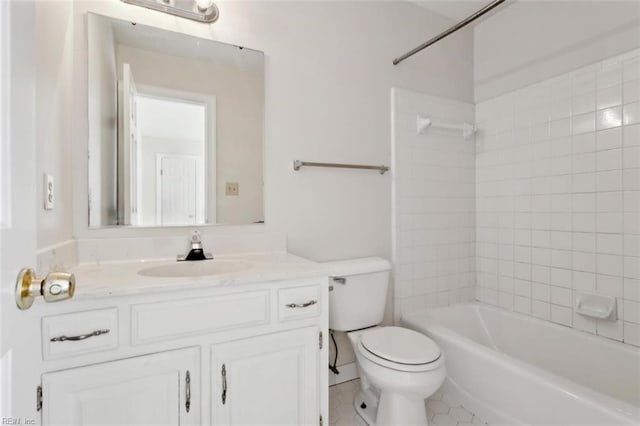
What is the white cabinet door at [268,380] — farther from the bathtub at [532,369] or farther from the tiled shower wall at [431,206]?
the tiled shower wall at [431,206]

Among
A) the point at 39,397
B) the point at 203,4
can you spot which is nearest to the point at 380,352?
the point at 39,397

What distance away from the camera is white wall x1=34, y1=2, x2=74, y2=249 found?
0.98 m

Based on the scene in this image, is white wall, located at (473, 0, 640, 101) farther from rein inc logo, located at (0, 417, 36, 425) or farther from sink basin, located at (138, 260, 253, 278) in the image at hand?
rein inc logo, located at (0, 417, 36, 425)

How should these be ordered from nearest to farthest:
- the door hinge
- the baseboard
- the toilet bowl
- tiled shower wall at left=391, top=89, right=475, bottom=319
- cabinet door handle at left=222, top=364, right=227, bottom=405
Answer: the door hinge
cabinet door handle at left=222, top=364, right=227, bottom=405
the toilet bowl
the baseboard
tiled shower wall at left=391, top=89, right=475, bottom=319

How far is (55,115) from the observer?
3.73 ft

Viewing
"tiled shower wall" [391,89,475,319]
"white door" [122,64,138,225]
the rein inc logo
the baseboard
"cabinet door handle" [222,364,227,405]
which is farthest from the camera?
"tiled shower wall" [391,89,475,319]

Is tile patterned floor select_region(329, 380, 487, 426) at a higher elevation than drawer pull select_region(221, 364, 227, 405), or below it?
below

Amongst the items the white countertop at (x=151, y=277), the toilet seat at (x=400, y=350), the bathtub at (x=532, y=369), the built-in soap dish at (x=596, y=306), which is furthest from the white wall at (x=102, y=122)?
the built-in soap dish at (x=596, y=306)

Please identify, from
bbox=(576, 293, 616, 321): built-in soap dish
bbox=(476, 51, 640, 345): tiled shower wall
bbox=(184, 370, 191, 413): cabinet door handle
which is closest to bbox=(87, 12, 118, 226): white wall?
bbox=(184, 370, 191, 413): cabinet door handle

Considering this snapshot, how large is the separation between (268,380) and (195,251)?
63 cm

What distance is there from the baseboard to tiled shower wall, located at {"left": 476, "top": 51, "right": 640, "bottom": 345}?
1138 mm

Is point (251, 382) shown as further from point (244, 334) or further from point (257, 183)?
point (257, 183)

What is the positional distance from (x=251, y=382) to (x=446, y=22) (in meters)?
2.60

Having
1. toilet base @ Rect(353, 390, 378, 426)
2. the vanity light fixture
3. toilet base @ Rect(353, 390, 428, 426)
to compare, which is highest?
the vanity light fixture
